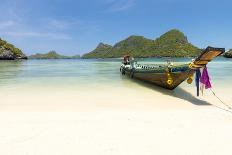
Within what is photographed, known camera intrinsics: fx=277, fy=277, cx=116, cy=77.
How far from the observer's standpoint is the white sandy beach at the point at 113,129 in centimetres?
511

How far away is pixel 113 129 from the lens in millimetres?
6449

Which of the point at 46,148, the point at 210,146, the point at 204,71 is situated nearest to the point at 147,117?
the point at 210,146

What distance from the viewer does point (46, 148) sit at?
5133 mm

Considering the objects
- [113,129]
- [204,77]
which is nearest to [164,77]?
[204,77]

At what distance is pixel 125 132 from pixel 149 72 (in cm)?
1053

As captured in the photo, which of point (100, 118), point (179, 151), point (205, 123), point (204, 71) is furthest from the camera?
point (204, 71)

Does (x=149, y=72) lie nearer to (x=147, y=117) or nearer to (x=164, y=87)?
(x=164, y=87)

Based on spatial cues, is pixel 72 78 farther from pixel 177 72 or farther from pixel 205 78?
pixel 205 78

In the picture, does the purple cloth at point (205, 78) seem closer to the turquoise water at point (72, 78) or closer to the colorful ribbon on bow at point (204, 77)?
the colorful ribbon on bow at point (204, 77)

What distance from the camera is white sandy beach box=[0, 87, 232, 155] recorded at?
5.11 m

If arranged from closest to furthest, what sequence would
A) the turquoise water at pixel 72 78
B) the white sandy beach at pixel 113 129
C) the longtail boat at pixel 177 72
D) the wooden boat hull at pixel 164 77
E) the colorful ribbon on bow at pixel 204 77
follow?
the white sandy beach at pixel 113 129 < the longtail boat at pixel 177 72 < the colorful ribbon on bow at pixel 204 77 < the wooden boat hull at pixel 164 77 < the turquoise water at pixel 72 78

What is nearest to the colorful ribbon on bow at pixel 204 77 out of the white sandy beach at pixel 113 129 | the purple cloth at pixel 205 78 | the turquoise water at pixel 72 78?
the purple cloth at pixel 205 78

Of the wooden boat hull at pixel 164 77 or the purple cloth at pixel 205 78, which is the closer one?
the purple cloth at pixel 205 78

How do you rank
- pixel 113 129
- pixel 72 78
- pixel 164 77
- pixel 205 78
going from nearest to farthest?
pixel 113 129
pixel 205 78
pixel 164 77
pixel 72 78
